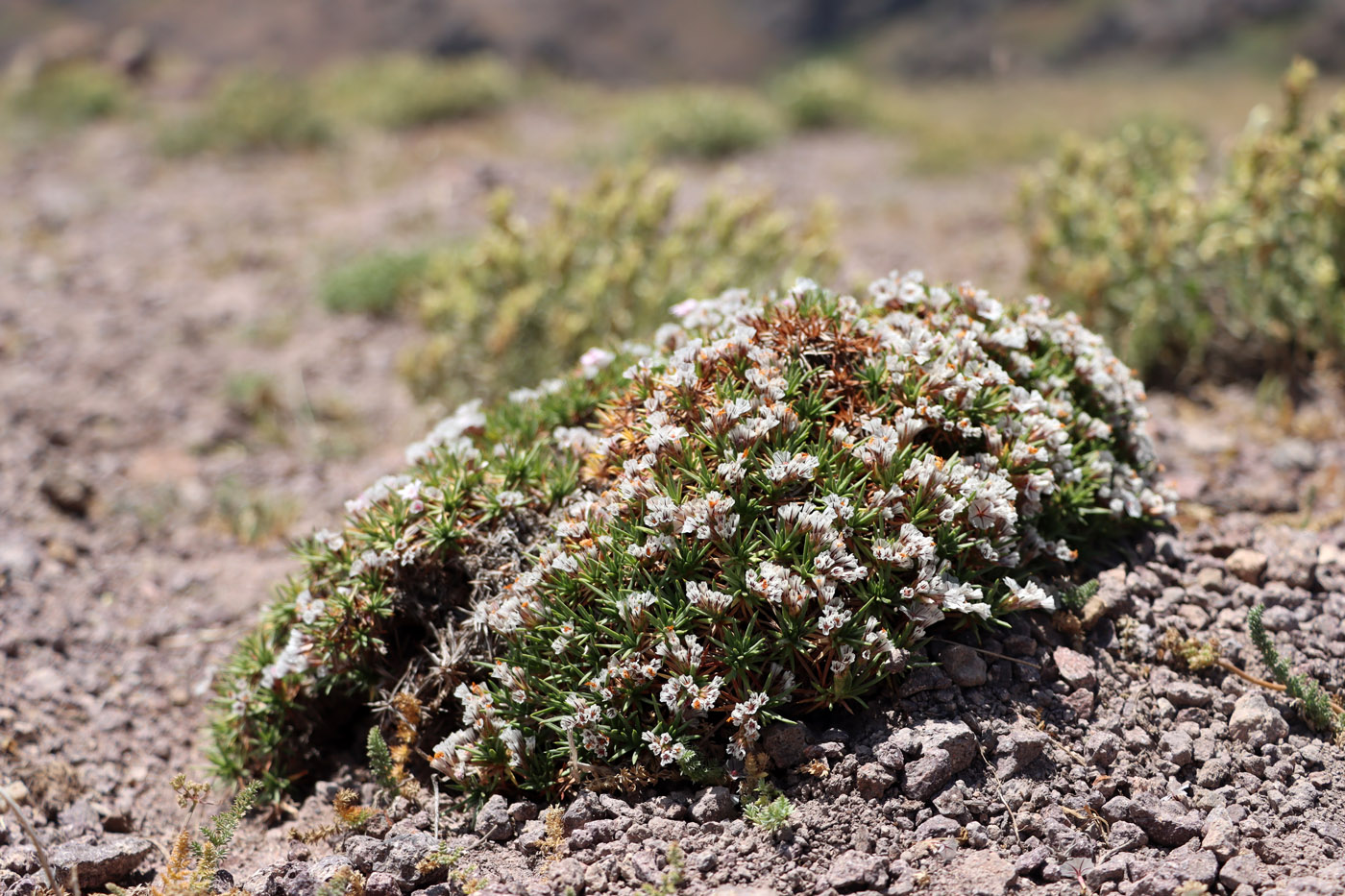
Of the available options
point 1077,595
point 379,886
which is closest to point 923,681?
point 1077,595

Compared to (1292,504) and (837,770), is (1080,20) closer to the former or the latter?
(1292,504)

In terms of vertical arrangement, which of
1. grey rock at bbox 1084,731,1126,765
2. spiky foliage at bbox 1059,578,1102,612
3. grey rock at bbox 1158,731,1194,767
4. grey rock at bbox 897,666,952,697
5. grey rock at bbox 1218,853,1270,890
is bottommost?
grey rock at bbox 1218,853,1270,890

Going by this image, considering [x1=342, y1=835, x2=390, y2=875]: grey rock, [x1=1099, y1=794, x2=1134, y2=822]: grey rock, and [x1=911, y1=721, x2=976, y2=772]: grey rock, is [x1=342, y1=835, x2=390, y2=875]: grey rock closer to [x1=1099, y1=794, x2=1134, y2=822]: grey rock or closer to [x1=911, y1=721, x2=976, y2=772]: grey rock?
[x1=911, y1=721, x2=976, y2=772]: grey rock

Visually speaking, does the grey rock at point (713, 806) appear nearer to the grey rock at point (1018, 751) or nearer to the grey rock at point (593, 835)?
the grey rock at point (593, 835)

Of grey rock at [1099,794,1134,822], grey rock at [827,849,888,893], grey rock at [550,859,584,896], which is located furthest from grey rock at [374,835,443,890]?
grey rock at [1099,794,1134,822]

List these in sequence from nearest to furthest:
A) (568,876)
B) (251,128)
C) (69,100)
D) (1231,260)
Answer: (568,876)
(1231,260)
(251,128)
(69,100)

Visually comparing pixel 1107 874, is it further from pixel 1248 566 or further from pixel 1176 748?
pixel 1248 566
